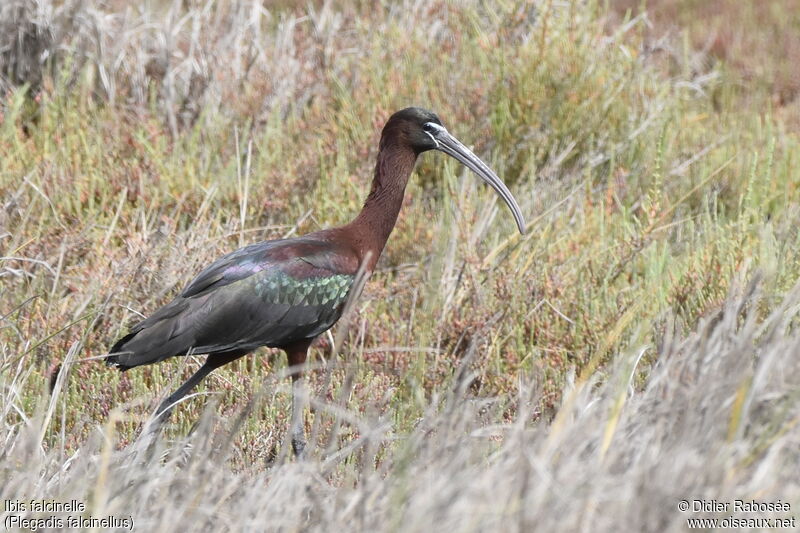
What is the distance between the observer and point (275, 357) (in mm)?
4426

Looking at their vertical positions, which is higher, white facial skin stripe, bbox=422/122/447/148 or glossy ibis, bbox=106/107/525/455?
white facial skin stripe, bbox=422/122/447/148

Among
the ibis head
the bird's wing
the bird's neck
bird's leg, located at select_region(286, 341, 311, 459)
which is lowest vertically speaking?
bird's leg, located at select_region(286, 341, 311, 459)

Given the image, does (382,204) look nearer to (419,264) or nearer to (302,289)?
(302,289)

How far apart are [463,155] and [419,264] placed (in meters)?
0.53

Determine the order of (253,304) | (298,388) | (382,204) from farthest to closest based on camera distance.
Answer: (382,204), (253,304), (298,388)

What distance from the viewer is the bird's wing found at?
362cm

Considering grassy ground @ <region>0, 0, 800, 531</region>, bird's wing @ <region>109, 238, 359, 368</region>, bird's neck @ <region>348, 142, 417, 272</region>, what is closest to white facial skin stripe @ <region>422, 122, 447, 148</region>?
Answer: bird's neck @ <region>348, 142, 417, 272</region>

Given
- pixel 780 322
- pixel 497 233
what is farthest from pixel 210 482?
pixel 497 233

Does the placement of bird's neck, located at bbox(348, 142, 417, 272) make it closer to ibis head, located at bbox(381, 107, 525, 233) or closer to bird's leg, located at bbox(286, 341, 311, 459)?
ibis head, located at bbox(381, 107, 525, 233)

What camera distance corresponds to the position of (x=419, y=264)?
4.64 m

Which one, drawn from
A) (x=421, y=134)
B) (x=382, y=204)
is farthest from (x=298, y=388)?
(x=421, y=134)

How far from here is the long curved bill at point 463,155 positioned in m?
4.25

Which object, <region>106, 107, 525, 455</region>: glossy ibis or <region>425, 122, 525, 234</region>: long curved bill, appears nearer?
<region>106, 107, 525, 455</region>: glossy ibis

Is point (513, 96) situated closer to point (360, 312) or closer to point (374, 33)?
point (374, 33)
